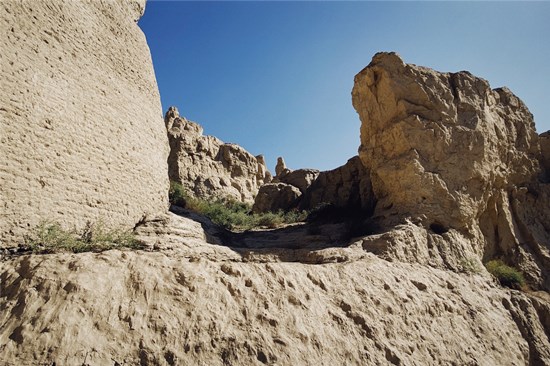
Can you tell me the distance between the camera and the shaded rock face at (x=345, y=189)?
12773 millimetres

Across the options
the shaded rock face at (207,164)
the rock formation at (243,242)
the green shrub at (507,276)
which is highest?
the shaded rock face at (207,164)

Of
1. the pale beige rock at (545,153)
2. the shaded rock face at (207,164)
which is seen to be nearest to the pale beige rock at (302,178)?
the shaded rock face at (207,164)

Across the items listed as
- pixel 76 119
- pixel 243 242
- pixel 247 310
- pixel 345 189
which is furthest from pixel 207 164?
pixel 247 310

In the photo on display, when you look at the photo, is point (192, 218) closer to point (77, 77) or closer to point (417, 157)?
point (77, 77)

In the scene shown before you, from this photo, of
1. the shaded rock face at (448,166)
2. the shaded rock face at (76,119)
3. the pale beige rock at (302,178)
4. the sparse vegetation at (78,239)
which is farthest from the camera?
the pale beige rock at (302,178)

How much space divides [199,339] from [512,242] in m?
10.5

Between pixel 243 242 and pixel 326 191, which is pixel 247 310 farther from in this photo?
pixel 326 191

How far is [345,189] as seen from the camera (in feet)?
48.3

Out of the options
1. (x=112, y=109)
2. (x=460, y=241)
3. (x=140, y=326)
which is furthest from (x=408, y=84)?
(x=140, y=326)

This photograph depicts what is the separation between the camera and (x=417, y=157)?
9508mm

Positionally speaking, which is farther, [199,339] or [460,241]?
[460,241]

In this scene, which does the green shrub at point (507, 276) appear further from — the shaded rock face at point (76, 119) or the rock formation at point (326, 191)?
the shaded rock face at point (76, 119)

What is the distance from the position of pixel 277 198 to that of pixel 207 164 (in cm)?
560

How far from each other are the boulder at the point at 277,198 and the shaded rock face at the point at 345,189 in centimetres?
108
